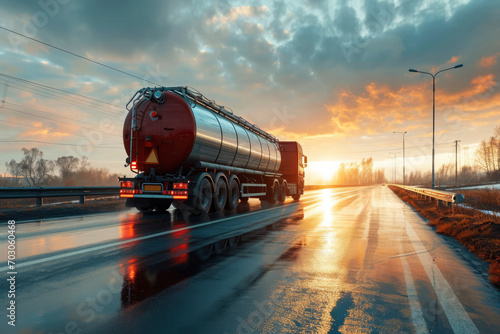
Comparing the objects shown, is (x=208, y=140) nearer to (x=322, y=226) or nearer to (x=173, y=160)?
(x=173, y=160)

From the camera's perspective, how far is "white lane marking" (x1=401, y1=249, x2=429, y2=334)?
2.89 metres

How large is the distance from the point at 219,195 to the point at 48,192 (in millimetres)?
7260

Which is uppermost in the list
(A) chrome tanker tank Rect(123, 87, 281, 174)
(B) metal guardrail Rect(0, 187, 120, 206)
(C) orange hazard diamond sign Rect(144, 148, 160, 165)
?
(A) chrome tanker tank Rect(123, 87, 281, 174)

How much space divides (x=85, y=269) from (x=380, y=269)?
4.18m

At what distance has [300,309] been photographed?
3.25 meters

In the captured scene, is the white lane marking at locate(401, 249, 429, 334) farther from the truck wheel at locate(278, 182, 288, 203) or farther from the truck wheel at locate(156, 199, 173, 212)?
the truck wheel at locate(278, 182, 288, 203)

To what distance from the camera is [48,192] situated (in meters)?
13.9

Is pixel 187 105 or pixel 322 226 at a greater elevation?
pixel 187 105

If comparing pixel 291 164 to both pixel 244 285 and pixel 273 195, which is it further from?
pixel 244 285

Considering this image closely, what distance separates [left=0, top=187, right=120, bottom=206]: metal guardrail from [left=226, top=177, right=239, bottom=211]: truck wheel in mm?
6789

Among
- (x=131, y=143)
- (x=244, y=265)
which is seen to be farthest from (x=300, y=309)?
(x=131, y=143)

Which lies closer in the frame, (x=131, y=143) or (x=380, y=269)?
(x=380, y=269)

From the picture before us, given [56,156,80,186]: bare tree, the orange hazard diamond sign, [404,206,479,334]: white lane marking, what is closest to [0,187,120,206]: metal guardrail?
the orange hazard diamond sign

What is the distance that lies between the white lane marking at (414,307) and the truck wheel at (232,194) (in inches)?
370
